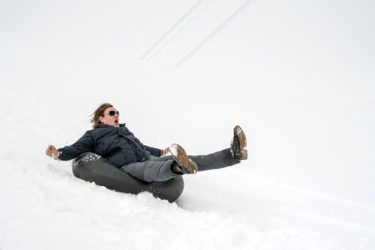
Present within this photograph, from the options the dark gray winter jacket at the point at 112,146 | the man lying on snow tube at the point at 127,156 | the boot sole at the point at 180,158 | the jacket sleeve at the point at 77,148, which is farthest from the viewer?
the dark gray winter jacket at the point at 112,146

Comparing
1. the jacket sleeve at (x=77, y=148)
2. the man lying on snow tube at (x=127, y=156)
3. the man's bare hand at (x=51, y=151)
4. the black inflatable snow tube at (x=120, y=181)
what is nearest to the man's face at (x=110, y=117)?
the man lying on snow tube at (x=127, y=156)

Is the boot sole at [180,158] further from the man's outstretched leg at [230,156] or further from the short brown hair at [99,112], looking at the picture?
the short brown hair at [99,112]

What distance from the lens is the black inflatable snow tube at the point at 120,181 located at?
220 centimetres

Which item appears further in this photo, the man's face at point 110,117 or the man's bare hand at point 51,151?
the man's face at point 110,117

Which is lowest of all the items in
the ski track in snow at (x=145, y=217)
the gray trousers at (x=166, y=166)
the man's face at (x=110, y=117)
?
the ski track in snow at (x=145, y=217)

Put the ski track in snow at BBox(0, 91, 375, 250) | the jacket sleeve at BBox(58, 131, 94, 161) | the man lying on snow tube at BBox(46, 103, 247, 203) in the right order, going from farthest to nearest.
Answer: the jacket sleeve at BBox(58, 131, 94, 161) < the man lying on snow tube at BBox(46, 103, 247, 203) < the ski track in snow at BBox(0, 91, 375, 250)

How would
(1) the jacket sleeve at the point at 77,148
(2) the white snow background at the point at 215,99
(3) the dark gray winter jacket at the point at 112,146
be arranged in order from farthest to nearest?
(3) the dark gray winter jacket at the point at 112,146 < (1) the jacket sleeve at the point at 77,148 < (2) the white snow background at the point at 215,99

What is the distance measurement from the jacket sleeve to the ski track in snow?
0.47ft

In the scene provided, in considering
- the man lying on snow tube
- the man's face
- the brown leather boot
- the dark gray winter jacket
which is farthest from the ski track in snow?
the man's face

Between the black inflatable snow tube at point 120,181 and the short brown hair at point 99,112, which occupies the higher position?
the short brown hair at point 99,112

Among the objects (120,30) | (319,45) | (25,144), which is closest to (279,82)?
(319,45)

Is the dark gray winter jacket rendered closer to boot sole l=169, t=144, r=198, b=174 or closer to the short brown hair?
the short brown hair

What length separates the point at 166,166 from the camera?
76.9 inches

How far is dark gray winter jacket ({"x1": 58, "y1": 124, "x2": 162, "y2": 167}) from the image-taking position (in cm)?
240
